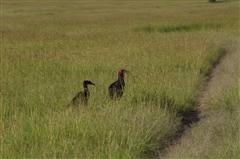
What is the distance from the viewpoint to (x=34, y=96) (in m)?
6.48

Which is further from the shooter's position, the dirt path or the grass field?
the dirt path

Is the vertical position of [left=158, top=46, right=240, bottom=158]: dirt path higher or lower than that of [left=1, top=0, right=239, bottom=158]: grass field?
lower

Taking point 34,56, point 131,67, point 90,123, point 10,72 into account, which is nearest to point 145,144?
point 90,123

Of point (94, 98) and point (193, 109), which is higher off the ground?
point (94, 98)

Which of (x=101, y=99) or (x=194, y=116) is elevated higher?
(x=101, y=99)

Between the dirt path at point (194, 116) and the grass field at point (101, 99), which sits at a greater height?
the grass field at point (101, 99)

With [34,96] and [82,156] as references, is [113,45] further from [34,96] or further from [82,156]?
[82,156]

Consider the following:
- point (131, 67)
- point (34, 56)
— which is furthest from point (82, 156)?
point (34, 56)

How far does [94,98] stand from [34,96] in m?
1.07

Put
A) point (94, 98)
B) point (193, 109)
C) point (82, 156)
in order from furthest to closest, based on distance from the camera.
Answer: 1. point (193, 109)
2. point (94, 98)
3. point (82, 156)

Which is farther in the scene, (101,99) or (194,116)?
(194,116)

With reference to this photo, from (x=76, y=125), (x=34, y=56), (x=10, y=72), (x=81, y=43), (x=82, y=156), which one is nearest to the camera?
(x=82, y=156)

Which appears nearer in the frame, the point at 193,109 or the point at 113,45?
the point at 193,109

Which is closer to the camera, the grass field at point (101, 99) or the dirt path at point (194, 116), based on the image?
the grass field at point (101, 99)
